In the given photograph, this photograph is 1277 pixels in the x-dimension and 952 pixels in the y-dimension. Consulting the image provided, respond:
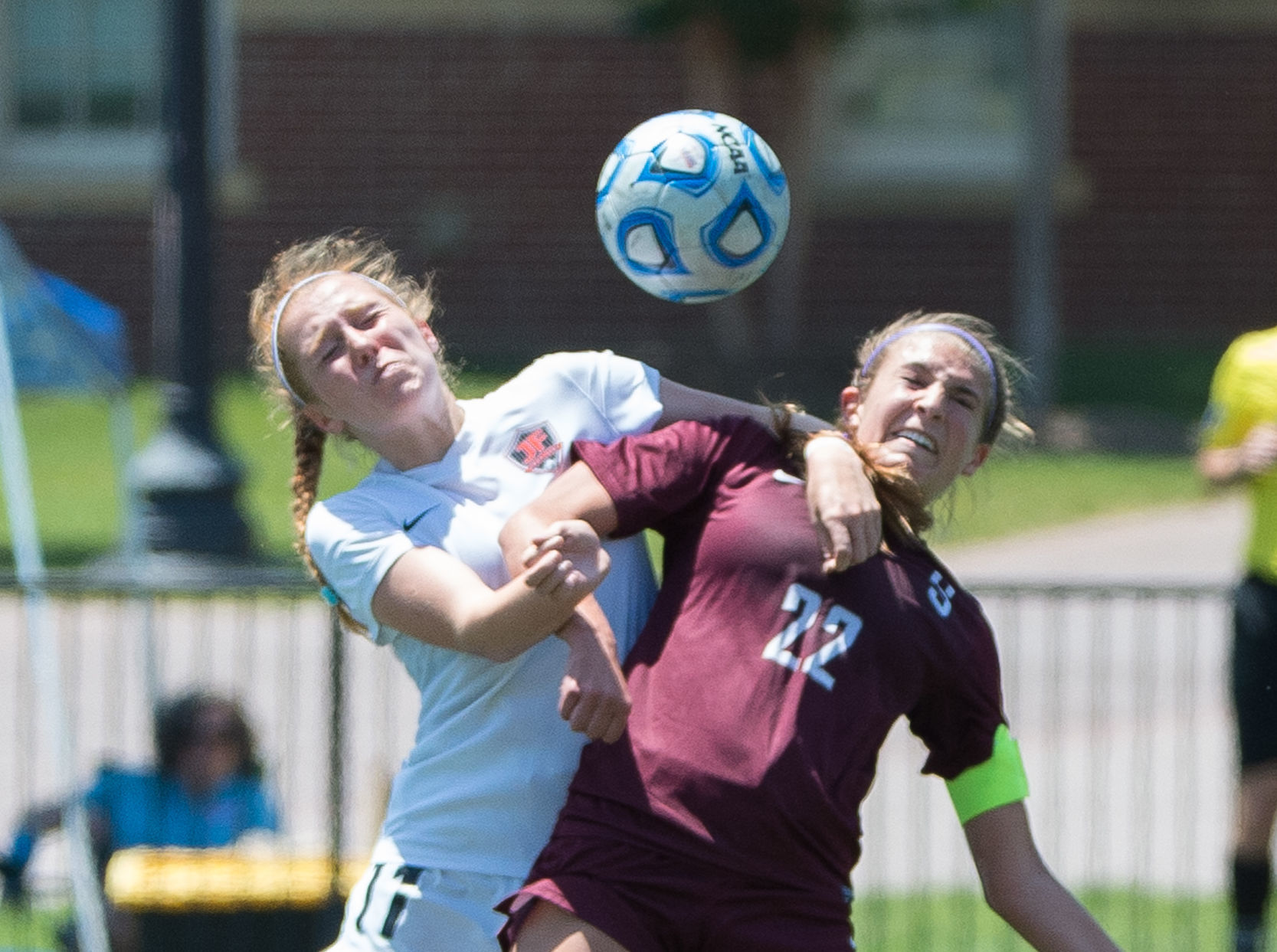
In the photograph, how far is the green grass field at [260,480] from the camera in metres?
12.2

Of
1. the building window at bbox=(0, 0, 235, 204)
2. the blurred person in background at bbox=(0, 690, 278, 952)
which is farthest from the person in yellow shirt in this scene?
the building window at bbox=(0, 0, 235, 204)

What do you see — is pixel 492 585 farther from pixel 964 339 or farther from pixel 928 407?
pixel 964 339

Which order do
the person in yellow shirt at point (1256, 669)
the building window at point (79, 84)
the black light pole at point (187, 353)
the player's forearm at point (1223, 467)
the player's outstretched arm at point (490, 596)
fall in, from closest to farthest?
1. the player's outstretched arm at point (490, 596)
2. the person in yellow shirt at point (1256, 669)
3. the player's forearm at point (1223, 467)
4. the black light pole at point (187, 353)
5. the building window at point (79, 84)

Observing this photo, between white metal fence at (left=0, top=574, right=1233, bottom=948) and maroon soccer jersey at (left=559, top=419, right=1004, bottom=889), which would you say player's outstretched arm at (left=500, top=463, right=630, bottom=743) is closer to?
maroon soccer jersey at (left=559, top=419, right=1004, bottom=889)

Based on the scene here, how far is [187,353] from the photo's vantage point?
9.71 metres

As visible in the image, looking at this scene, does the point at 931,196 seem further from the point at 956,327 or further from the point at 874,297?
the point at 956,327

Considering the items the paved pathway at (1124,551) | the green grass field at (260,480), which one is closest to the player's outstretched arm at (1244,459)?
the paved pathway at (1124,551)

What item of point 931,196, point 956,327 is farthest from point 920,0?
point 956,327

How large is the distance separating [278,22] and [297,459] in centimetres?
1534

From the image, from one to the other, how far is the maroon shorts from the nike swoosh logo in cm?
57

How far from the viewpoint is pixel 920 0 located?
18.2m

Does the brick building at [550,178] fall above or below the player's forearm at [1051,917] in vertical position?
above

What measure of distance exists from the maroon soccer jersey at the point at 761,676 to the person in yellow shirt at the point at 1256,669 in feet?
10.6

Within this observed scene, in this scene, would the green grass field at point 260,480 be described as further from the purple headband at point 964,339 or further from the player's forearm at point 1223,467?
the purple headband at point 964,339
